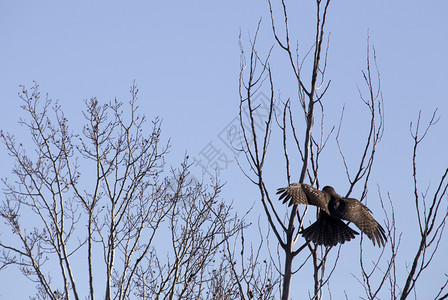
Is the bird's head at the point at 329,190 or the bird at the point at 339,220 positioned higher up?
the bird's head at the point at 329,190

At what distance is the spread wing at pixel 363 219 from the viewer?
541cm

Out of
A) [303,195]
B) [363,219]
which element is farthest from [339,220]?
[303,195]

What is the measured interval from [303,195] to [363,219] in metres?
1.10

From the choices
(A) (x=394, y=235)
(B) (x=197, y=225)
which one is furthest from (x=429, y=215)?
(B) (x=197, y=225)

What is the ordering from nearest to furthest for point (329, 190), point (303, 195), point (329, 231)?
point (303, 195), point (329, 231), point (329, 190)

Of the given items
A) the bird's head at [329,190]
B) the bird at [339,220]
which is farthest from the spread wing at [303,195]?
the bird's head at [329,190]

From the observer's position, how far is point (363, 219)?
5.45 metres

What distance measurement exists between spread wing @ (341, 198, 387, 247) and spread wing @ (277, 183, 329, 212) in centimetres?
30

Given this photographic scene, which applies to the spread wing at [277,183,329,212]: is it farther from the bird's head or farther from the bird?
the bird's head

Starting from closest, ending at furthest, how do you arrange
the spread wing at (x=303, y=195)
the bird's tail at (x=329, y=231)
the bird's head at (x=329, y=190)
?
the spread wing at (x=303, y=195)
the bird's tail at (x=329, y=231)
the bird's head at (x=329, y=190)

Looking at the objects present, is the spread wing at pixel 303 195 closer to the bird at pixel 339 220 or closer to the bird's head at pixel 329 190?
the bird at pixel 339 220

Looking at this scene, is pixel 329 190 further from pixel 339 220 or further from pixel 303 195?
pixel 303 195

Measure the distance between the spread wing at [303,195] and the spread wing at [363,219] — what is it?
0.30m

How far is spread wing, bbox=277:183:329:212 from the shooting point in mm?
4566
